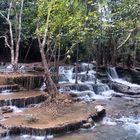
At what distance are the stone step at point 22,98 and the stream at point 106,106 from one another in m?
2.17

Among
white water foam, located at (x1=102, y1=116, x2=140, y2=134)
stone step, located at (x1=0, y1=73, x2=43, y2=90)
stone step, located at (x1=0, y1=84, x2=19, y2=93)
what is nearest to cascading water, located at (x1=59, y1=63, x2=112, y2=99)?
stone step, located at (x1=0, y1=73, x2=43, y2=90)

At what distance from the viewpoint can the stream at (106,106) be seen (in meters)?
10.3

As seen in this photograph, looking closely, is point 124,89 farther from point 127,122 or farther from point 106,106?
point 127,122

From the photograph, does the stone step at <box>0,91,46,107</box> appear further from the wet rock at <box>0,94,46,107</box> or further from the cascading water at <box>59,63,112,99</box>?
the cascading water at <box>59,63,112,99</box>

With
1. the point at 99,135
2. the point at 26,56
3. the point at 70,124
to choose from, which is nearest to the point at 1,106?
the point at 70,124

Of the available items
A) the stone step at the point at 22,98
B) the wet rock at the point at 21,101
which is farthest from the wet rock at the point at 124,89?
the wet rock at the point at 21,101

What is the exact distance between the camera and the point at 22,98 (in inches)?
516

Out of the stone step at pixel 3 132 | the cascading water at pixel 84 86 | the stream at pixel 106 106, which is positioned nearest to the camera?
the stone step at pixel 3 132

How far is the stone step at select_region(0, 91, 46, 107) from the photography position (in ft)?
42.1

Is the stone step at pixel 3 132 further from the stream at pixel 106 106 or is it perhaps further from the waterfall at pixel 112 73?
the waterfall at pixel 112 73

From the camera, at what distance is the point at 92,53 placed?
24.1 metres

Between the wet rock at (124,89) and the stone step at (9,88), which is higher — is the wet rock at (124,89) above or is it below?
below

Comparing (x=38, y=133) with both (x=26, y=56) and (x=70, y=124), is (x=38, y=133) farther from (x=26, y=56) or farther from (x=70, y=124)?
(x=26, y=56)

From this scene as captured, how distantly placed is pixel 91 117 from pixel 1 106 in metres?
3.62
